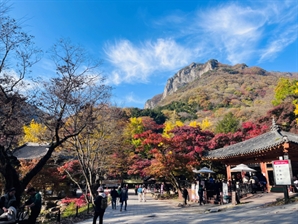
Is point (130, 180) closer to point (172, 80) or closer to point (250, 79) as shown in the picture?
point (250, 79)

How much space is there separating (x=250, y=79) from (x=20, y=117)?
9746 cm

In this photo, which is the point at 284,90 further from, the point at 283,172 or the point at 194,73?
the point at 194,73

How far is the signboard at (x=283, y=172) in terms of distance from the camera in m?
9.08

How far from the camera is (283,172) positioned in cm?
925

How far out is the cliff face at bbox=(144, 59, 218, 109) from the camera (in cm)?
13044

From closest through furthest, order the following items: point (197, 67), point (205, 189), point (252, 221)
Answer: point (252, 221)
point (205, 189)
point (197, 67)

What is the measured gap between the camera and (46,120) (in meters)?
10.8

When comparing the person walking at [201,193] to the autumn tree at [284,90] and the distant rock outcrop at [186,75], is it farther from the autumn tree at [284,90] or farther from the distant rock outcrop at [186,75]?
the distant rock outcrop at [186,75]

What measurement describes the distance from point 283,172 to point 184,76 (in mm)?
131110

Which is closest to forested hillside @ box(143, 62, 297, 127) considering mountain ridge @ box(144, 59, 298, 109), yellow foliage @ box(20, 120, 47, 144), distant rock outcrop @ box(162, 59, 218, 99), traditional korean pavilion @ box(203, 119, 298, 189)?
mountain ridge @ box(144, 59, 298, 109)

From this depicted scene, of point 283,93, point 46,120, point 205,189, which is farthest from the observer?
point 283,93

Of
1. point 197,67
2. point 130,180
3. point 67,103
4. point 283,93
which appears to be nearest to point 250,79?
point 197,67

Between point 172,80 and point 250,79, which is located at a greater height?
point 172,80

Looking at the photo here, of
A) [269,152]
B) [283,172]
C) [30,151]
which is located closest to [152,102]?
[30,151]
